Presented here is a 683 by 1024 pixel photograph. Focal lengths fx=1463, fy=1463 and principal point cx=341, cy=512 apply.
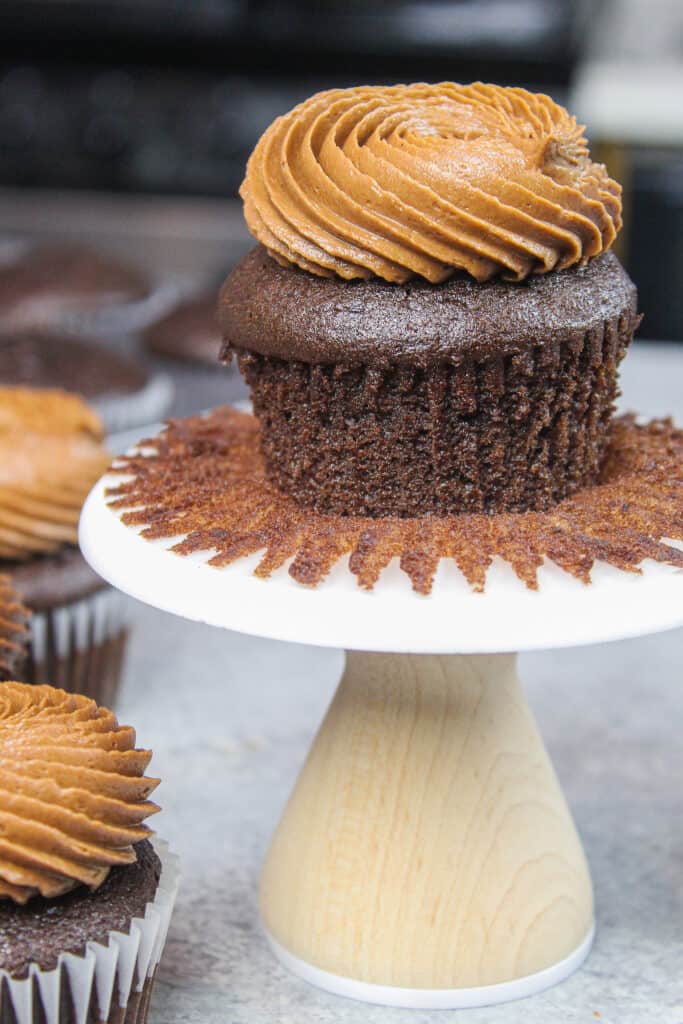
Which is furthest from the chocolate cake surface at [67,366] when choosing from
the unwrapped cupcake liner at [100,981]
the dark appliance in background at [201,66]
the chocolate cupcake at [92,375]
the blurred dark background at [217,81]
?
the dark appliance in background at [201,66]

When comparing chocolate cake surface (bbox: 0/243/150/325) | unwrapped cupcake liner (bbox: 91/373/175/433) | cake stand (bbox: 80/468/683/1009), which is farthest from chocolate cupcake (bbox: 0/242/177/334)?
cake stand (bbox: 80/468/683/1009)

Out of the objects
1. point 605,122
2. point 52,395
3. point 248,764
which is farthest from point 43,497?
point 605,122

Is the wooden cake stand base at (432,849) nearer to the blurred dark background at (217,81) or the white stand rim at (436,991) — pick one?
the white stand rim at (436,991)

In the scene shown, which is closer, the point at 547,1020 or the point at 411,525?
the point at 411,525

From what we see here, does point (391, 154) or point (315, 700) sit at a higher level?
point (391, 154)

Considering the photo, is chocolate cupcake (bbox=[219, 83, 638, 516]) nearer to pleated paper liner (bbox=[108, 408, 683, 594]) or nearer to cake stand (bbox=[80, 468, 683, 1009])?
pleated paper liner (bbox=[108, 408, 683, 594])

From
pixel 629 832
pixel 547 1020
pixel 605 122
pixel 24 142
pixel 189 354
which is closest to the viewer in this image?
pixel 547 1020

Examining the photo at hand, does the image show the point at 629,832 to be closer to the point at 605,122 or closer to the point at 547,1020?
the point at 547,1020

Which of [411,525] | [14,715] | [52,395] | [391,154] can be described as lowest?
[52,395]
